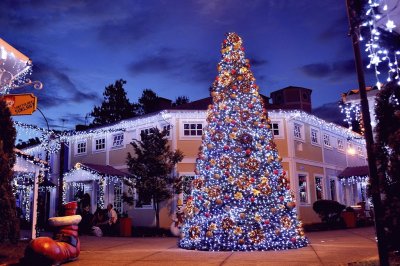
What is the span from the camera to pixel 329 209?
64.6 feet

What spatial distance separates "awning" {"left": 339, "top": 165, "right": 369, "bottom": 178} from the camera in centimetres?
2312

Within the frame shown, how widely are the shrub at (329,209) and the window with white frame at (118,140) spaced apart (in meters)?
11.3

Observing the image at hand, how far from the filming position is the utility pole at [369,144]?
6.05 metres

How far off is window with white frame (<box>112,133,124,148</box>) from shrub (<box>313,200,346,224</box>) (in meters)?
11.3

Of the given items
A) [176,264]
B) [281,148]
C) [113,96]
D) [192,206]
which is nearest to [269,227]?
[192,206]

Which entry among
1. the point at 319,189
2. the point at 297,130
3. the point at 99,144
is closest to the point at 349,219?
the point at 319,189

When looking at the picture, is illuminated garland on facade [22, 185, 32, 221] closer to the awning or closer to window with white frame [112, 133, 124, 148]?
window with white frame [112, 133, 124, 148]

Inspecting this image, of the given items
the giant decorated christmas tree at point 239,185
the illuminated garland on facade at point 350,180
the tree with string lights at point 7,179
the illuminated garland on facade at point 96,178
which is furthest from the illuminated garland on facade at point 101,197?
the illuminated garland on facade at point 350,180

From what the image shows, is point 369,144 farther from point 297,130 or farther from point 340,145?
point 340,145

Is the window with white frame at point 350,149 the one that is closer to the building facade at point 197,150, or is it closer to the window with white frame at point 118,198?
the building facade at point 197,150

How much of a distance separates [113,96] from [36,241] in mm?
39195

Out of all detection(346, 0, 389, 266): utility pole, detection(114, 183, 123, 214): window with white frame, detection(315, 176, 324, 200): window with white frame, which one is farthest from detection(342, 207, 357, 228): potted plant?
detection(346, 0, 389, 266): utility pole

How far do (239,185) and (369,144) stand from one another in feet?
14.2

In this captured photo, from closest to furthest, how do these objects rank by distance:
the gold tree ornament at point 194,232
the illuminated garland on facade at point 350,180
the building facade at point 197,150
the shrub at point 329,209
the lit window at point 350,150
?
the gold tree ornament at point 194,232 → the shrub at point 329,209 → the building facade at point 197,150 → the illuminated garland on facade at point 350,180 → the lit window at point 350,150
